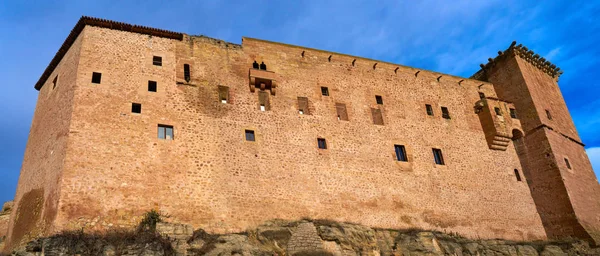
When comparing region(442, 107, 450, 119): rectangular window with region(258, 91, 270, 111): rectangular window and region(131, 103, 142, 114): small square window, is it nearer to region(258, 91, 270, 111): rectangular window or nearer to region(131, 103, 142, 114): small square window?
region(258, 91, 270, 111): rectangular window

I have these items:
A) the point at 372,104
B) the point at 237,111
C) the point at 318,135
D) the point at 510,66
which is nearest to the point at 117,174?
the point at 237,111

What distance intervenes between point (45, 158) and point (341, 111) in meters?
11.6

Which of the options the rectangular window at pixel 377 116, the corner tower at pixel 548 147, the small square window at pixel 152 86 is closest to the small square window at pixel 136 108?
the small square window at pixel 152 86

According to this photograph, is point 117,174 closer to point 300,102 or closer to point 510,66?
point 300,102

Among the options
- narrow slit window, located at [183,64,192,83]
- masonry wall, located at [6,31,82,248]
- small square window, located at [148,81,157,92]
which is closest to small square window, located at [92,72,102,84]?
masonry wall, located at [6,31,82,248]

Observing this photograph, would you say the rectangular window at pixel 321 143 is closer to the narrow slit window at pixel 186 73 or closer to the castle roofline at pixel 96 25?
the narrow slit window at pixel 186 73

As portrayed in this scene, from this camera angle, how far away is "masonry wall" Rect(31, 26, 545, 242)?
17531 millimetres

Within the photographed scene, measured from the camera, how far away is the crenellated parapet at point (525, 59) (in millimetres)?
28438

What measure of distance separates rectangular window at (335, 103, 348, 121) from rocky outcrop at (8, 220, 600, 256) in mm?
4972

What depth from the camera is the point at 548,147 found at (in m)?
25.6

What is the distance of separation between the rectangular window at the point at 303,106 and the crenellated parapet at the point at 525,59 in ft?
42.0

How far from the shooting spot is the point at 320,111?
73.5 feet

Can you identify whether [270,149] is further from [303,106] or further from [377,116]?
[377,116]

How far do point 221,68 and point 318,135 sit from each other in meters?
4.75
